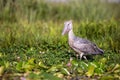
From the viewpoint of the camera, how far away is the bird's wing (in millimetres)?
7105

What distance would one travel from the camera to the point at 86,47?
7.14 m

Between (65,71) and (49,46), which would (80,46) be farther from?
(49,46)

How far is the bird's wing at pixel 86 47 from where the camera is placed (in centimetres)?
711

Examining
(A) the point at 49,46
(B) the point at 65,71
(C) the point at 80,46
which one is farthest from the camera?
(A) the point at 49,46

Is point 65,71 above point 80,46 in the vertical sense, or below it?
below

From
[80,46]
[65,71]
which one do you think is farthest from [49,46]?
[65,71]

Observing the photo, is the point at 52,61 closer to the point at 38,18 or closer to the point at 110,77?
the point at 110,77

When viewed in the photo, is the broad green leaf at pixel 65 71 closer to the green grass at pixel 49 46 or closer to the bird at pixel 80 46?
the green grass at pixel 49 46

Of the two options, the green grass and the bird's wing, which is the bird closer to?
the bird's wing

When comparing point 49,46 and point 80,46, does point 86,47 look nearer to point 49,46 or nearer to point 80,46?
point 80,46

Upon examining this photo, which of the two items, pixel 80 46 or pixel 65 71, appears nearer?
pixel 65 71

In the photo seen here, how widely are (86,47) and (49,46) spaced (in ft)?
4.42

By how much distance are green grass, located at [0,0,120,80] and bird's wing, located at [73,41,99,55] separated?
19 cm

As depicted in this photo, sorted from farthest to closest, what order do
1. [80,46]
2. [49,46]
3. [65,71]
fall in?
[49,46] < [80,46] < [65,71]
